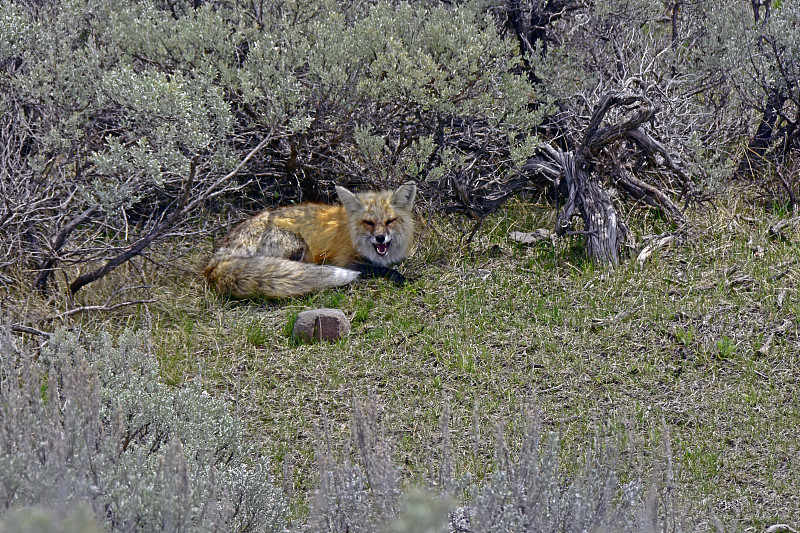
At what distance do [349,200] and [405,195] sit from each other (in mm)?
461

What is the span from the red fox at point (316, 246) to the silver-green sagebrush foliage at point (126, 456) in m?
1.75

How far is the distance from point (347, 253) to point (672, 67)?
360cm

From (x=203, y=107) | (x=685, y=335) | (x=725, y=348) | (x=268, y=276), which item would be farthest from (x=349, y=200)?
(x=725, y=348)

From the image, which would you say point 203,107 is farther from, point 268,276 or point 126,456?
point 126,456

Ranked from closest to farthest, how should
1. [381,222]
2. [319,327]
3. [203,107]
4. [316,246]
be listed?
[319,327] → [203,107] → [381,222] → [316,246]

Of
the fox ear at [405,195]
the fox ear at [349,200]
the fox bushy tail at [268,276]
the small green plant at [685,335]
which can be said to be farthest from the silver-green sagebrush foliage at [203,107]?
the small green plant at [685,335]

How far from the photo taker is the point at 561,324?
5.35 m

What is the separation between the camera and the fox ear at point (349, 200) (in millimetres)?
6379

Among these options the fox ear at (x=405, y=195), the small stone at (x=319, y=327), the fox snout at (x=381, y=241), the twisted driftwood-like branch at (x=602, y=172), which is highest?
the twisted driftwood-like branch at (x=602, y=172)

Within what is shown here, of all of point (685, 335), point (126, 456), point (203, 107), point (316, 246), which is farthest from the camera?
point (316, 246)

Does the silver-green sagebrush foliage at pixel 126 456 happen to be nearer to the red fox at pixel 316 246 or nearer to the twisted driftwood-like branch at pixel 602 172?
the red fox at pixel 316 246

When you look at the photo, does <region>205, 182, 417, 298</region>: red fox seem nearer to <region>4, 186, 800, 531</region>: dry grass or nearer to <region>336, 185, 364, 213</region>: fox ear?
<region>336, 185, 364, 213</region>: fox ear

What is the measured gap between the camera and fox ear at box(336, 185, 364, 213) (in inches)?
251

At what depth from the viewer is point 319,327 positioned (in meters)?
5.31
